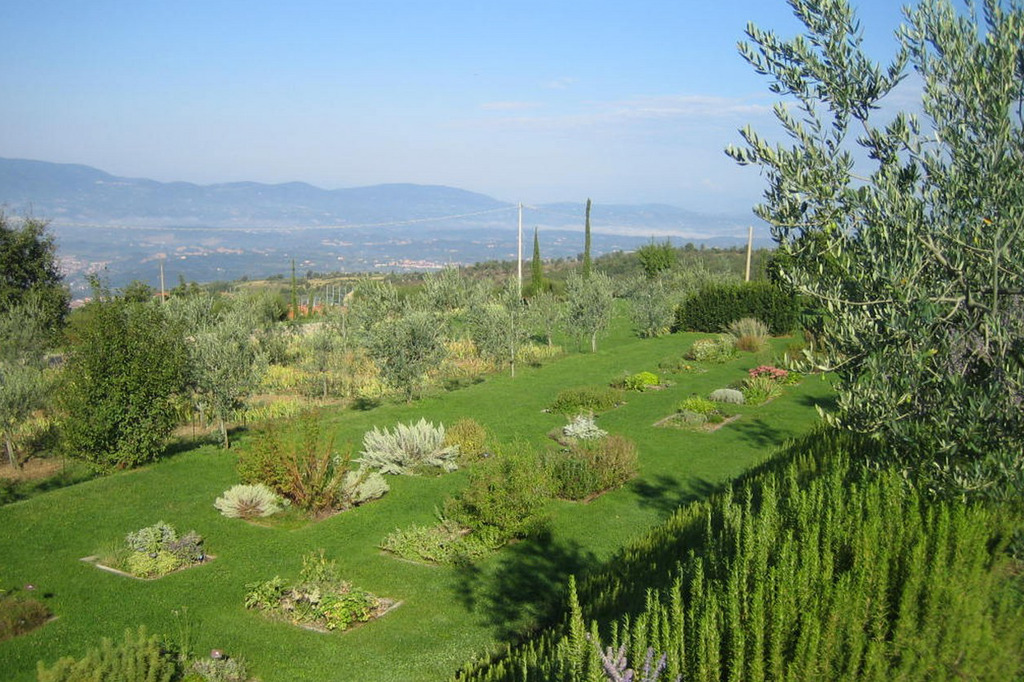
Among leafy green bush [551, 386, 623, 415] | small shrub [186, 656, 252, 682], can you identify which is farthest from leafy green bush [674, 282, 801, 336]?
small shrub [186, 656, 252, 682]

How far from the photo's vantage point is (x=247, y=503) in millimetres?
10539

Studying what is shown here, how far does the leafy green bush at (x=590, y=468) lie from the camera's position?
1122cm

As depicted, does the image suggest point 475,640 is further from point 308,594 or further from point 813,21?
point 813,21

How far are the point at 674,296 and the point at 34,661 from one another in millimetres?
34035

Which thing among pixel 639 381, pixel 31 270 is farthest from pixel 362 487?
pixel 31 270

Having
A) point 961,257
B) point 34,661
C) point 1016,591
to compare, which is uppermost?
point 961,257

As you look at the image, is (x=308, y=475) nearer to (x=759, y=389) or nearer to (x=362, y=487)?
(x=362, y=487)

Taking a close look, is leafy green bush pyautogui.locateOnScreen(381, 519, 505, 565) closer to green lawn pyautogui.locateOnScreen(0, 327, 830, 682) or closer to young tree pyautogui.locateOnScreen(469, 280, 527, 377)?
green lawn pyautogui.locateOnScreen(0, 327, 830, 682)

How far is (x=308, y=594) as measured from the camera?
768 cm

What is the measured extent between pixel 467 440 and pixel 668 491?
388cm

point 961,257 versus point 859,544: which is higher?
point 961,257

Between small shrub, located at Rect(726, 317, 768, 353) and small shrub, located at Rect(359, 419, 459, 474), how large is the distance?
16838 mm

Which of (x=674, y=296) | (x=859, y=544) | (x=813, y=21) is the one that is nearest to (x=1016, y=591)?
(x=859, y=544)

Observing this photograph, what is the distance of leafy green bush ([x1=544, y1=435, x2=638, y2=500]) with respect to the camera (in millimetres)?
11219
